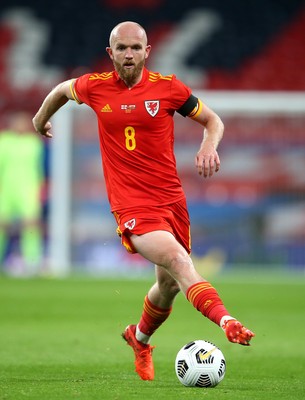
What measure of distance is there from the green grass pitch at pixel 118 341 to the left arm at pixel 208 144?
4.26ft

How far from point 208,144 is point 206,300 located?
103cm

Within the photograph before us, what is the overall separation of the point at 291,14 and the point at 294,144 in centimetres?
807

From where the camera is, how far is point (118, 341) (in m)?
9.89

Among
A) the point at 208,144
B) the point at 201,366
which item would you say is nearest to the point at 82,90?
the point at 208,144

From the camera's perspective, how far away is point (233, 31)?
25.8 metres

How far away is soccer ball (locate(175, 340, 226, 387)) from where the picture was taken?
6289 millimetres

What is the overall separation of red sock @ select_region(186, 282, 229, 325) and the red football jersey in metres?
0.74

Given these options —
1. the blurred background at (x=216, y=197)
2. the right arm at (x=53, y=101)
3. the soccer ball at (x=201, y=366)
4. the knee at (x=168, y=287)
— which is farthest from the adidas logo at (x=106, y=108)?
the blurred background at (x=216, y=197)

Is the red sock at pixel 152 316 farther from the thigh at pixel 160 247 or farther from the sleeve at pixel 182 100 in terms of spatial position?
the sleeve at pixel 182 100

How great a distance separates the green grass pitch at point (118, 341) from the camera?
20.6ft

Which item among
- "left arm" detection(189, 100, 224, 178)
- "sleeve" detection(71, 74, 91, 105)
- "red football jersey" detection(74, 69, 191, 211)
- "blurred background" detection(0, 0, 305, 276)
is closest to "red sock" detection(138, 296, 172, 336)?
"red football jersey" detection(74, 69, 191, 211)

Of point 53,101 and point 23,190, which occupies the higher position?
point 53,101

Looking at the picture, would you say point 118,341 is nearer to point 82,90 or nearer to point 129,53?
point 82,90

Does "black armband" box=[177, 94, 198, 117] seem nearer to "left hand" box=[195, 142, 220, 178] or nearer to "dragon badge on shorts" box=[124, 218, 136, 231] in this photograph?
"left hand" box=[195, 142, 220, 178]
